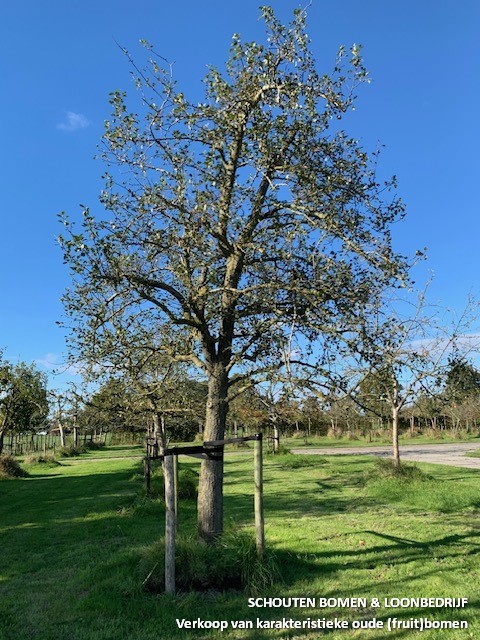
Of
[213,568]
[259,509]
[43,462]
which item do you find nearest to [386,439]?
[43,462]

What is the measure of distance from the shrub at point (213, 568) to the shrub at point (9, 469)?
2084 cm

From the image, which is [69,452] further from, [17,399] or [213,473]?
[213,473]

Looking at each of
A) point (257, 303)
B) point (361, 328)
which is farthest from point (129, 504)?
point (361, 328)

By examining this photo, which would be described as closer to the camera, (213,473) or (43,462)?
(213,473)

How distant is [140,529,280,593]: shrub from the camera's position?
6000 mm

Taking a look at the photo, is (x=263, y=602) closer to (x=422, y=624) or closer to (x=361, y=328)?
(x=422, y=624)

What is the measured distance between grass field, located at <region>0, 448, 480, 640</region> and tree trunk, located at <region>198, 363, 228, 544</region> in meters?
0.86

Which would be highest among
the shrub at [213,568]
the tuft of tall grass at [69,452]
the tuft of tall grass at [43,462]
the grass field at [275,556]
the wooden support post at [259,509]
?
the wooden support post at [259,509]

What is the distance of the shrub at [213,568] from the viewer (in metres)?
6.00

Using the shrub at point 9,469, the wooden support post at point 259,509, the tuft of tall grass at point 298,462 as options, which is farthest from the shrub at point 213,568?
the shrub at point 9,469

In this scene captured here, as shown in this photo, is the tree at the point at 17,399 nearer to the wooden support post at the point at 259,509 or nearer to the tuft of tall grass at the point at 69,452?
the tuft of tall grass at the point at 69,452

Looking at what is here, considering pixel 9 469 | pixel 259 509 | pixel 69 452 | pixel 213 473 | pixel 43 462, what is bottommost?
pixel 69 452

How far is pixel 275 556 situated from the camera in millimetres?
6523

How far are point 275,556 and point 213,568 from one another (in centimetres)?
88
